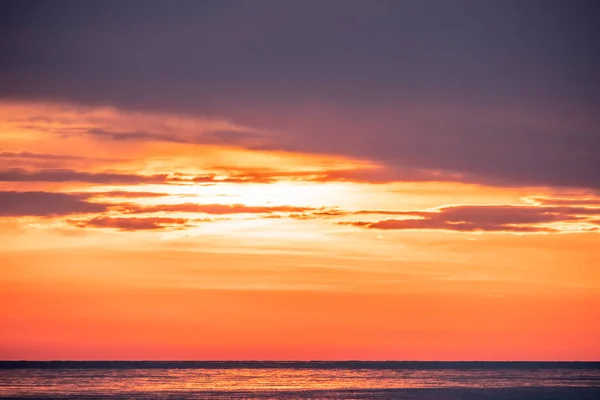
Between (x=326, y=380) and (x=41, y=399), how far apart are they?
120ft

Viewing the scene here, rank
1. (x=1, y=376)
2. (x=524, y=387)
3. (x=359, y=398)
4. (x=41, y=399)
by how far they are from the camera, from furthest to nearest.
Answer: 1. (x=1, y=376)
2. (x=524, y=387)
3. (x=359, y=398)
4. (x=41, y=399)

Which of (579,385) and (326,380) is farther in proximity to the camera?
(326,380)

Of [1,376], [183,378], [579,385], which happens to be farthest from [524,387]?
[1,376]

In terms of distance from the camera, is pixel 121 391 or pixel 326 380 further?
pixel 326 380

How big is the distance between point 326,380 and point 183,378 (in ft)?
49.2

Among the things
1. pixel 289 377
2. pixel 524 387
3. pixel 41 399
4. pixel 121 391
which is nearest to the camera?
pixel 41 399

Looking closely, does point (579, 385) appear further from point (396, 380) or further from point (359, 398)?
point (359, 398)

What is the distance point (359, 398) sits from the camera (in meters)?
68.8

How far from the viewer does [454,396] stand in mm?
69750

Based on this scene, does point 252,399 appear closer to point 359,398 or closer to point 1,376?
point 359,398

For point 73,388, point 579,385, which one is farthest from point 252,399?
point 579,385

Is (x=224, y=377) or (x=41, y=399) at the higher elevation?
(x=224, y=377)

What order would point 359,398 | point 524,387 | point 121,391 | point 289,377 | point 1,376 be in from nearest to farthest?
1. point 359,398
2. point 121,391
3. point 524,387
4. point 1,376
5. point 289,377

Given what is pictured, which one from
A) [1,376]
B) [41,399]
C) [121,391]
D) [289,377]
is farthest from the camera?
[289,377]
